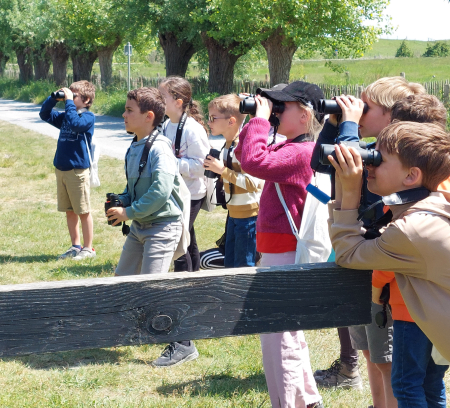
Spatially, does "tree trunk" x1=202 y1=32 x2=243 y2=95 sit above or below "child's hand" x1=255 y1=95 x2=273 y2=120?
below

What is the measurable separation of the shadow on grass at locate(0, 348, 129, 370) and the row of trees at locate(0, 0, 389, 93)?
1590 cm

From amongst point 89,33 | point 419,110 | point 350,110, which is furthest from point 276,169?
point 89,33

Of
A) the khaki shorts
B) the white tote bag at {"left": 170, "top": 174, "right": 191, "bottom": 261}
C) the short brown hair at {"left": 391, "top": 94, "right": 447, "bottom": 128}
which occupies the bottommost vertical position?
the khaki shorts

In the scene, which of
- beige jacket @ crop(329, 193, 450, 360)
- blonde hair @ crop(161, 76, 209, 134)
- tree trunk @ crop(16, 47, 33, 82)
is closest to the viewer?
beige jacket @ crop(329, 193, 450, 360)

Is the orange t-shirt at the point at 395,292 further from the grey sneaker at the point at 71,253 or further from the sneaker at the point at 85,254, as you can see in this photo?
the grey sneaker at the point at 71,253

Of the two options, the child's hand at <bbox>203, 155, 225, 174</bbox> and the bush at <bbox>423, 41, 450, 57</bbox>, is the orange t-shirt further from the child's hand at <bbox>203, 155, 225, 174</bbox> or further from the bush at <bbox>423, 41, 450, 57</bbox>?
the bush at <bbox>423, 41, 450, 57</bbox>

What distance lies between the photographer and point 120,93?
95.2 ft

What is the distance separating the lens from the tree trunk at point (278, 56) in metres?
20.6

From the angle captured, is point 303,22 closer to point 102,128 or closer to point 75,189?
point 102,128

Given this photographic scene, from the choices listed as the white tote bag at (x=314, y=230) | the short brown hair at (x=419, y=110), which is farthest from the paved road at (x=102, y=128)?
the short brown hair at (x=419, y=110)

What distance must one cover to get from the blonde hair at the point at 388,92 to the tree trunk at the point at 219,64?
2070 cm

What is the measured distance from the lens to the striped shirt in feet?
14.5

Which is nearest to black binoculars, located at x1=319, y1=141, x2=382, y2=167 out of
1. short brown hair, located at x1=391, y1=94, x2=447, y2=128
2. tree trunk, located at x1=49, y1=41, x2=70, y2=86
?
short brown hair, located at x1=391, y1=94, x2=447, y2=128

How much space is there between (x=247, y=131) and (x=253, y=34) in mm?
17705
